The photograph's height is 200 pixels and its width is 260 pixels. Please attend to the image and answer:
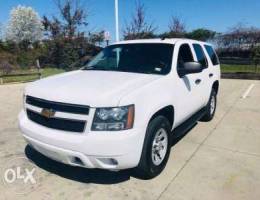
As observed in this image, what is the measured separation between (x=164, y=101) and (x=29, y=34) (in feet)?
143

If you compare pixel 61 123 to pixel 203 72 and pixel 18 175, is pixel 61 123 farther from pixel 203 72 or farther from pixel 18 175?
pixel 203 72

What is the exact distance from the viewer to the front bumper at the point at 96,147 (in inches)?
110

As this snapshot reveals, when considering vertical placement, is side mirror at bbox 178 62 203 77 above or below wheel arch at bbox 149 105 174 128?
above

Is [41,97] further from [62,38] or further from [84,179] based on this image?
[62,38]

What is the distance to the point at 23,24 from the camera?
4388 cm

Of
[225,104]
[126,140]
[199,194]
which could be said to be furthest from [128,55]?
[225,104]

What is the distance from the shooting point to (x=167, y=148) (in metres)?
3.70

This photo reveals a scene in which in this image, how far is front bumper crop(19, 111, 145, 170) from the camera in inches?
110

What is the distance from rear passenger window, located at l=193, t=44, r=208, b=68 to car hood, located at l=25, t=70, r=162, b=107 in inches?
71.9

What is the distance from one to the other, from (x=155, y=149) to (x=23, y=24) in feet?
152

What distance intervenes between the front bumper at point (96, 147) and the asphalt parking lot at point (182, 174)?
438 millimetres

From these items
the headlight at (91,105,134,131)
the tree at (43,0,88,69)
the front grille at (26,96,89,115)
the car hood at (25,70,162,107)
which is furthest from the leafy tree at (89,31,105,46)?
the headlight at (91,105,134,131)

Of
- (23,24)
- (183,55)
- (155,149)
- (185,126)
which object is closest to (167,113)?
(155,149)

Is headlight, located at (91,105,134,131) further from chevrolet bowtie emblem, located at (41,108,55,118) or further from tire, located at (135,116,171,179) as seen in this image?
chevrolet bowtie emblem, located at (41,108,55,118)
